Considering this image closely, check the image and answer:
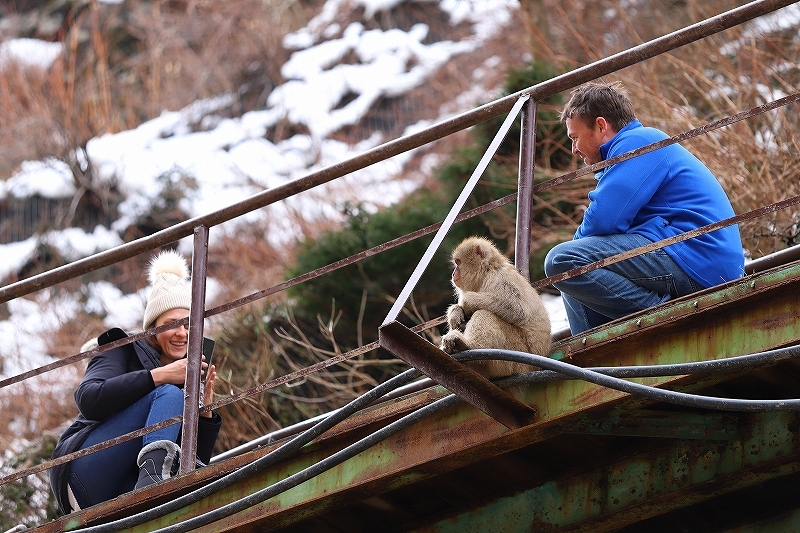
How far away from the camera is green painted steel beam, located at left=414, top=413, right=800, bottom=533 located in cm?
449

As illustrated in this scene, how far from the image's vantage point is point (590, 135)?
17.0ft

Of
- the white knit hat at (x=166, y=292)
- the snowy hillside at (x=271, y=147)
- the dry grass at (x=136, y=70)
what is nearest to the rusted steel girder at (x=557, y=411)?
the white knit hat at (x=166, y=292)

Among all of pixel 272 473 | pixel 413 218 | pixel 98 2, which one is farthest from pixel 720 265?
pixel 98 2

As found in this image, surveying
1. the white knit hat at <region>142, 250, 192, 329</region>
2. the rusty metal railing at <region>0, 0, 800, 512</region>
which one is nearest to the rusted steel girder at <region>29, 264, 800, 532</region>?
the rusty metal railing at <region>0, 0, 800, 512</region>

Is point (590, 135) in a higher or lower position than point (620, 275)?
higher

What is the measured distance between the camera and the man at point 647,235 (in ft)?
15.8

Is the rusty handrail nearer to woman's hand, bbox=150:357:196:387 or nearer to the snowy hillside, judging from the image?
woman's hand, bbox=150:357:196:387

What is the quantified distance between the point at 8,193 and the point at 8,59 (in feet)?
10.2

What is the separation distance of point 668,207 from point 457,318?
1.19m

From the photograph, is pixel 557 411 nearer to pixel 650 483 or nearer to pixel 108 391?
pixel 650 483

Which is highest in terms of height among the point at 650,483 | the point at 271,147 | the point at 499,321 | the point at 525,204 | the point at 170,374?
the point at 271,147

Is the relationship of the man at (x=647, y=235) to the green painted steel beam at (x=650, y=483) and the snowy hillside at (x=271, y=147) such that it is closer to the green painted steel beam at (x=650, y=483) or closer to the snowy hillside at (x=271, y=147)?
the green painted steel beam at (x=650, y=483)

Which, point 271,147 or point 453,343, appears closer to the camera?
point 453,343

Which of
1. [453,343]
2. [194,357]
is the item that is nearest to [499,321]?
[453,343]
